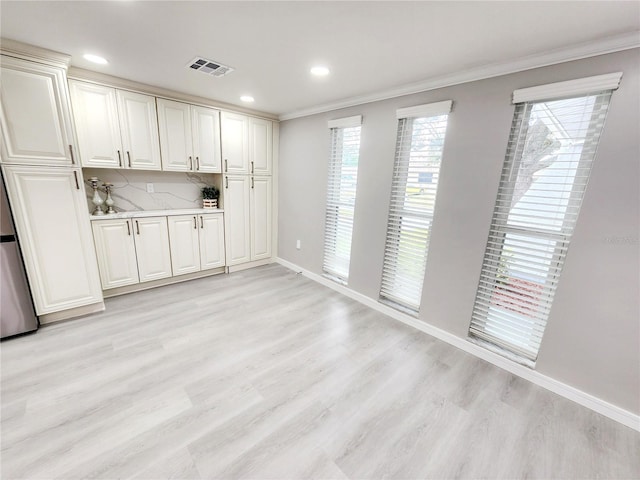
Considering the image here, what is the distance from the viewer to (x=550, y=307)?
191 centimetres

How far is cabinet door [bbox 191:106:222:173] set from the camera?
3256mm

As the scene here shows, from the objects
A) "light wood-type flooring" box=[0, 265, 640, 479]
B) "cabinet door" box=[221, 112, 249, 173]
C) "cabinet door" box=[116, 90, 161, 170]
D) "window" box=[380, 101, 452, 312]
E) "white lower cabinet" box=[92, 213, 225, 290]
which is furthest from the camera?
"cabinet door" box=[221, 112, 249, 173]

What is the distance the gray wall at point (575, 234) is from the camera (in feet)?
5.26

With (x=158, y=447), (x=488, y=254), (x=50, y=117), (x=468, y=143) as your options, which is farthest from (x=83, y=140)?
(x=488, y=254)

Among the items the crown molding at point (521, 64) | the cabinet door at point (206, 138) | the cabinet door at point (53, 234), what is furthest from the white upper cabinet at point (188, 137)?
the crown molding at point (521, 64)

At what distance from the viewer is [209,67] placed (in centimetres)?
226

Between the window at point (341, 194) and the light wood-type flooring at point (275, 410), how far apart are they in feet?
3.59

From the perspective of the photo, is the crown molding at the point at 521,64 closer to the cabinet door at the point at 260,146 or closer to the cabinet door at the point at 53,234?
the cabinet door at the point at 260,146

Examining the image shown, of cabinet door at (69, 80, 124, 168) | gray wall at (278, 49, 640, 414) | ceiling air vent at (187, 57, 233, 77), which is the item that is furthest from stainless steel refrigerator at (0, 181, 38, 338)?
gray wall at (278, 49, 640, 414)

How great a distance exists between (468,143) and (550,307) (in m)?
1.39

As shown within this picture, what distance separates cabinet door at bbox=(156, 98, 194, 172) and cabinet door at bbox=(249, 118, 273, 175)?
2.75 ft

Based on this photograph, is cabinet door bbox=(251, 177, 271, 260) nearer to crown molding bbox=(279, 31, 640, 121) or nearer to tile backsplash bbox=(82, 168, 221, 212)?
tile backsplash bbox=(82, 168, 221, 212)

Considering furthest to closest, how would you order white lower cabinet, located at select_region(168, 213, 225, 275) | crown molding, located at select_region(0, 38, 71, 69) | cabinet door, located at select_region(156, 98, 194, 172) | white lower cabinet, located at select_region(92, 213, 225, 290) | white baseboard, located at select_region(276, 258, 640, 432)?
white lower cabinet, located at select_region(168, 213, 225, 275) < cabinet door, located at select_region(156, 98, 194, 172) < white lower cabinet, located at select_region(92, 213, 225, 290) < crown molding, located at select_region(0, 38, 71, 69) < white baseboard, located at select_region(276, 258, 640, 432)

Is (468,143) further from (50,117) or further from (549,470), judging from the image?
(50,117)
